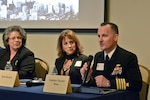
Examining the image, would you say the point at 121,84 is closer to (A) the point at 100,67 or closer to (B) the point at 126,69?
(B) the point at 126,69

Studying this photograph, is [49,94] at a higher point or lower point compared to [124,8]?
lower

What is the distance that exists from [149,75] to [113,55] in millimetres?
482

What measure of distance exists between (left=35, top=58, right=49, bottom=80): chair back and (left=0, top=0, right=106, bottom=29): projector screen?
0.50m

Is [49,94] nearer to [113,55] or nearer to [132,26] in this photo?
[113,55]

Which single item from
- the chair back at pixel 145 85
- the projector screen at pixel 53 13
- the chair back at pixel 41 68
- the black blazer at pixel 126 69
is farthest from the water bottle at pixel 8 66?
the chair back at pixel 145 85

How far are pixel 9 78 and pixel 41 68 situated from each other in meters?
1.22

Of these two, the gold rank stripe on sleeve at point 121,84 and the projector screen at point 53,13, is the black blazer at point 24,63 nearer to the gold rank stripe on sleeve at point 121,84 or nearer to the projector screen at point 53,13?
the projector screen at point 53,13

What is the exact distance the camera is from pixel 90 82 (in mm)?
2820

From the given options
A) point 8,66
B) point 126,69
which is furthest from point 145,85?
point 8,66

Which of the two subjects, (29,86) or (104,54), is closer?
(29,86)

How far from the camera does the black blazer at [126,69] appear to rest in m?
2.78

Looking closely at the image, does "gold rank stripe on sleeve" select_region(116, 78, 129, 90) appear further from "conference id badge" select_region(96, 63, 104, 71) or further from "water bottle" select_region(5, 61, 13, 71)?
"water bottle" select_region(5, 61, 13, 71)

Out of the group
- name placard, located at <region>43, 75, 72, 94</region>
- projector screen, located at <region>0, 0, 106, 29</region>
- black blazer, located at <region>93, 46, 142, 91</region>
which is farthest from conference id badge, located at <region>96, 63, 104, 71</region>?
projector screen, located at <region>0, 0, 106, 29</region>

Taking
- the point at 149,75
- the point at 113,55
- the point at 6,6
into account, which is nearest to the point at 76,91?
the point at 113,55
